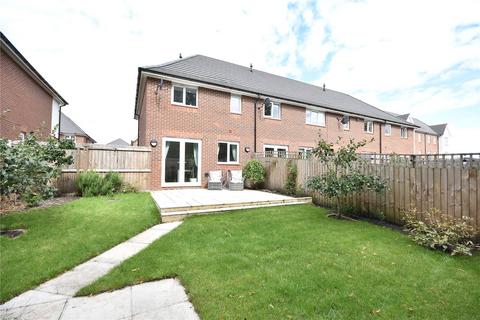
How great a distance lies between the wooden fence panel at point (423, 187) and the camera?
4760 mm

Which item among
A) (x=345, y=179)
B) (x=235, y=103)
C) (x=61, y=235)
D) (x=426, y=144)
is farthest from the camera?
(x=426, y=144)

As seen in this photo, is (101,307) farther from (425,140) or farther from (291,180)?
(425,140)

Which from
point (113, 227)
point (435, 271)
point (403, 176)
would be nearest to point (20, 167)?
point (113, 227)

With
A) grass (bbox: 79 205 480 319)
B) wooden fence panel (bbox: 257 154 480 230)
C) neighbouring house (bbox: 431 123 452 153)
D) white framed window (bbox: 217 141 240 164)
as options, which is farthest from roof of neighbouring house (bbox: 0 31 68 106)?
neighbouring house (bbox: 431 123 452 153)

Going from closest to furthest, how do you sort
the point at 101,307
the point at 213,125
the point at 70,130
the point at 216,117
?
1. the point at 101,307
2. the point at 213,125
3. the point at 216,117
4. the point at 70,130

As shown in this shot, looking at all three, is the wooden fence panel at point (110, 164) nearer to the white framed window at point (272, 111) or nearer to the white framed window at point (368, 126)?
the white framed window at point (272, 111)

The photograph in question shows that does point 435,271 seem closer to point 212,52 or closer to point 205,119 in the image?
point 205,119

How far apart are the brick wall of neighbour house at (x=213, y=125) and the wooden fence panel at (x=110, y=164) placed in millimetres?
490

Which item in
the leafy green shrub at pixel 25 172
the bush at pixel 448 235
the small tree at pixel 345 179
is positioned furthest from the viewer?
the small tree at pixel 345 179

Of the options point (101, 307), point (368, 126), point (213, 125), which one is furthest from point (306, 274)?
point (368, 126)

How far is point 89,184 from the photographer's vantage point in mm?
8961

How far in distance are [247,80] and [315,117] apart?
5840 mm

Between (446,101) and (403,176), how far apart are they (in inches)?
939

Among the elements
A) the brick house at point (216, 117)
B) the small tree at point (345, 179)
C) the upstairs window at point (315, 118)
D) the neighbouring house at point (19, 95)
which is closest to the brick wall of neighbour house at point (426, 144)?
the brick house at point (216, 117)
